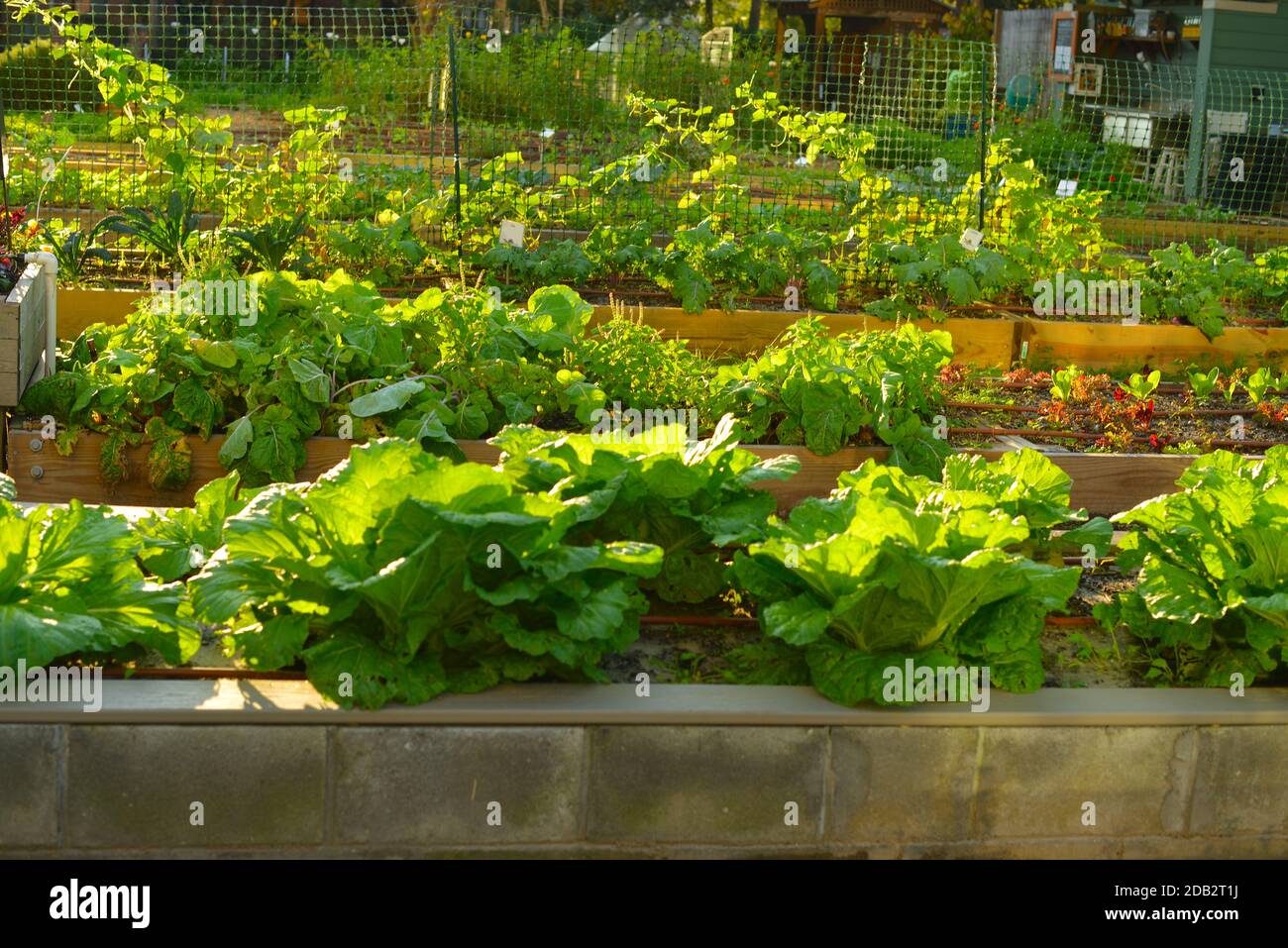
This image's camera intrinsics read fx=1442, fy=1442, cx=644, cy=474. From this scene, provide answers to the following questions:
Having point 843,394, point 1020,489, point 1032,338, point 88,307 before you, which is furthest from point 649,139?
point 1020,489

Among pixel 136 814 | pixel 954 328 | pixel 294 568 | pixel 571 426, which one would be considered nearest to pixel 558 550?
pixel 294 568

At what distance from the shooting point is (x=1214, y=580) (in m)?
2.98

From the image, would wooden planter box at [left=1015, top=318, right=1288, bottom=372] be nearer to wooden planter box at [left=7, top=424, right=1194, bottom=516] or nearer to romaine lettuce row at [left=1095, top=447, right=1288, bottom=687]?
wooden planter box at [left=7, top=424, right=1194, bottom=516]

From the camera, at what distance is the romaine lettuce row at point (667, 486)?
3.01 meters

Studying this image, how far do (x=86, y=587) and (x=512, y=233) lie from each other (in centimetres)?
407

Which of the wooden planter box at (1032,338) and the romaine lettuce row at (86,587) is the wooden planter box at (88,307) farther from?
the romaine lettuce row at (86,587)

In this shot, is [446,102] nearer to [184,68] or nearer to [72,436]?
[184,68]

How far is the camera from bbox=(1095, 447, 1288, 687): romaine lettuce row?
2.89m

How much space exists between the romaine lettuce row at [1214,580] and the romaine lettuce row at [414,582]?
1119 millimetres

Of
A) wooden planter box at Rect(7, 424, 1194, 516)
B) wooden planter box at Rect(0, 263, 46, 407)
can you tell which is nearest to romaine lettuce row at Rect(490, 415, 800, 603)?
wooden planter box at Rect(7, 424, 1194, 516)

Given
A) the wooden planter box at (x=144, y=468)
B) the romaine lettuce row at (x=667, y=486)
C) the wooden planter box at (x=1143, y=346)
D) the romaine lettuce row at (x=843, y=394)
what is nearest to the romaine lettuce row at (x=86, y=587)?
the romaine lettuce row at (x=667, y=486)

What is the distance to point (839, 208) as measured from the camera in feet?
25.0

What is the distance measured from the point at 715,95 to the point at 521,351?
9188mm

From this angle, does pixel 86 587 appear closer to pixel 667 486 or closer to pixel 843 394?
pixel 667 486
